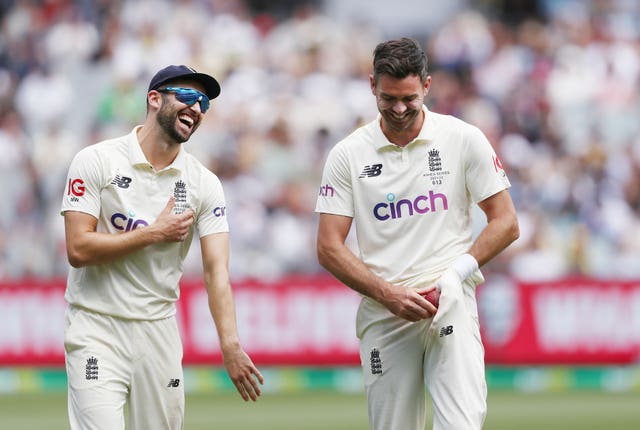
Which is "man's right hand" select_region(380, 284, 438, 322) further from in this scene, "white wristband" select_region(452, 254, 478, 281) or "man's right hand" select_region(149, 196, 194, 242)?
"man's right hand" select_region(149, 196, 194, 242)

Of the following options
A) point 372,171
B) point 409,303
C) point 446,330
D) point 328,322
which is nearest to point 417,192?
point 372,171

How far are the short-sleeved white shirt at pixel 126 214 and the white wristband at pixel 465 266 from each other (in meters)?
1.29

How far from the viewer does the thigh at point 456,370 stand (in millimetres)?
6352

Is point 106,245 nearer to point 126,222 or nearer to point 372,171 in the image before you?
point 126,222

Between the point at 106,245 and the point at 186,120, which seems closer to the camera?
the point at 106,245

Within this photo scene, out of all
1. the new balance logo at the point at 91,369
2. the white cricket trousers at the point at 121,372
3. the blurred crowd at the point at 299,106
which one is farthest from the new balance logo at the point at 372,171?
the blurred crowd at the point at 299,106

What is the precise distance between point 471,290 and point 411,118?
877 mm

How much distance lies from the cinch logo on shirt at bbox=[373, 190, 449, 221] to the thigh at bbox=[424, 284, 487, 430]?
1.45 ft

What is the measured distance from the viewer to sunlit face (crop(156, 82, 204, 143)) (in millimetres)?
6547

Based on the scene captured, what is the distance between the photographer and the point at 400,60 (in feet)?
20.9

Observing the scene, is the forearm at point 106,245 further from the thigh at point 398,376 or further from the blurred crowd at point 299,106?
the blurred crowd at point 299,106

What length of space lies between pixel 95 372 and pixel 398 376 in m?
1.42

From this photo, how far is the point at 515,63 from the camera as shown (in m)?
18.0

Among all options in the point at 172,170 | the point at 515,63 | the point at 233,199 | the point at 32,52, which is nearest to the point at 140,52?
the point at 32,52
